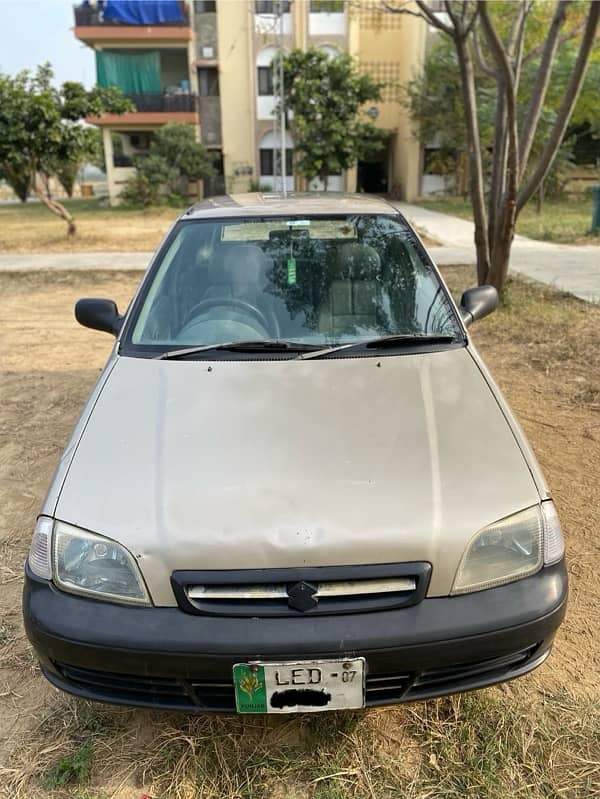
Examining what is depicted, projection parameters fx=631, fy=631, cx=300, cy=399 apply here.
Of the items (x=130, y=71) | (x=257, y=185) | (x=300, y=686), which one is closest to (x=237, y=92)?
(x=257, y=185)

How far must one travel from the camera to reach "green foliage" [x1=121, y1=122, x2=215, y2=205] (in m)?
24.1

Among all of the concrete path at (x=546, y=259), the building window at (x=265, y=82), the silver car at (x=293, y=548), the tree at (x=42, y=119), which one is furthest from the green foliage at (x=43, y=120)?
the building window at (x=265, y=82)

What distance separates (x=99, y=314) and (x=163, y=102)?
26.5 meters

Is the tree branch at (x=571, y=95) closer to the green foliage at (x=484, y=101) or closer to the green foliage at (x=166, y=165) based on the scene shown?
the green foliage at (x=484, y=101)

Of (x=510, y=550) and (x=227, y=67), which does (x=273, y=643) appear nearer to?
(x=510, y=550)

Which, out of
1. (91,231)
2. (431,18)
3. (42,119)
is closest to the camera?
(431,18)

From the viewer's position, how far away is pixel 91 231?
16.3 meters

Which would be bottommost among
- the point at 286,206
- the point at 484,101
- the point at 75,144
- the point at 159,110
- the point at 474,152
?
the point at 286,206

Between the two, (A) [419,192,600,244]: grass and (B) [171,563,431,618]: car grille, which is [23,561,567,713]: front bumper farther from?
(A) [419,192,600,244]: grass

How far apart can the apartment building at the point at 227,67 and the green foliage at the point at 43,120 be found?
1331 cm

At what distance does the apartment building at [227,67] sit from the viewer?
25.3 meters

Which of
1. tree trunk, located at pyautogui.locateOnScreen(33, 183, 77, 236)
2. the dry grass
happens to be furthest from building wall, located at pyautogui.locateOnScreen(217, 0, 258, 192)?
tree trunk, located at pyautogui.locateOnScreen(33, 183, 77, 236)

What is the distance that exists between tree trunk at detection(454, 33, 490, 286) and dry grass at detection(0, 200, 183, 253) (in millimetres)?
7657

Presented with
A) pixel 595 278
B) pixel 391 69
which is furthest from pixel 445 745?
pixel 391 69
